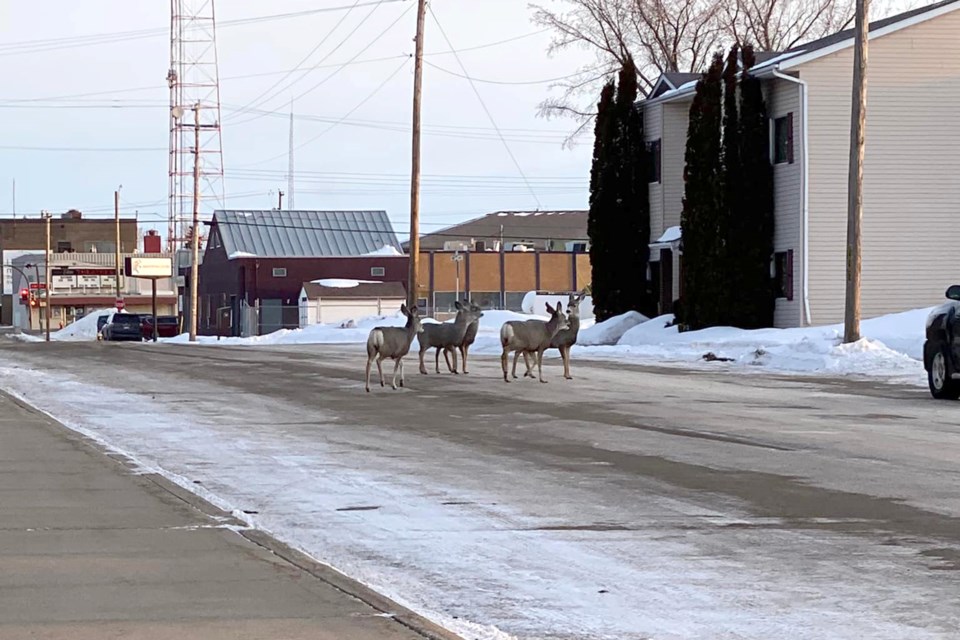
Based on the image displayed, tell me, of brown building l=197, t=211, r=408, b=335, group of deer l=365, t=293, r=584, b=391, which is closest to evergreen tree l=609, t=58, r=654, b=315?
group of deer l=365, t=293, r=584, b=391

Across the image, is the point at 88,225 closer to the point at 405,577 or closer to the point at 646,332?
the point at 646,332

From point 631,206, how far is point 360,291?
116 ft

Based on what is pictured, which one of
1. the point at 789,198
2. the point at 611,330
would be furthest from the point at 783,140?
the point at 611,330

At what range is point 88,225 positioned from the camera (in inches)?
6304

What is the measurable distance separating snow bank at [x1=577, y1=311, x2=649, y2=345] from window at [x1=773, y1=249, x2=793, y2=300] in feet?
18.6

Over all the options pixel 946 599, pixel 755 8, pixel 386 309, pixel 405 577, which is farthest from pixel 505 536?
pixel 386 309

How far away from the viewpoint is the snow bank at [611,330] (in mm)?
47375

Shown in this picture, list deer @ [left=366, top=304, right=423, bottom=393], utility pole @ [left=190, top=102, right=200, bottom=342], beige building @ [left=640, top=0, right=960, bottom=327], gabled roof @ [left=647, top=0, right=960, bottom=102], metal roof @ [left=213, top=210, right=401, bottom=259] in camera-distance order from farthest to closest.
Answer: metal roof @ [left=213, top=210, right=401, bottom=259], utility pole @ [left=190, top=102, right=200, bottom=342], beige building @ [left=640, top=0, right=960, bottom=327], gabled roof @ [left=647, top=0, right=960, bottom=102], deer @ [left=366, top=304, right=423, bottom=393]

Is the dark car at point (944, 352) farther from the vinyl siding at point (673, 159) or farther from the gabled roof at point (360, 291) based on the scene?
the gabled roof at point (360, 291)

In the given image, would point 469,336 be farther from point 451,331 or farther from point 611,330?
point 611,330

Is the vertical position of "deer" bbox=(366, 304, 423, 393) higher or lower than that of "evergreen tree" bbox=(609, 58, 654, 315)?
lower

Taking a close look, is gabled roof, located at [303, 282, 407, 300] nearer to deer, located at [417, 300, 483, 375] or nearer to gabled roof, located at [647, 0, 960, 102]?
gabled roof, located at [647, 0, 960, 102]

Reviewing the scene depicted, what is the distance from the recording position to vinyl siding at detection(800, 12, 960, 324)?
42.7m

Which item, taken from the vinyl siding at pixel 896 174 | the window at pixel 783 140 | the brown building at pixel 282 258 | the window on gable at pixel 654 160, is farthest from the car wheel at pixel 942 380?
the brown building at pixel 282 258
